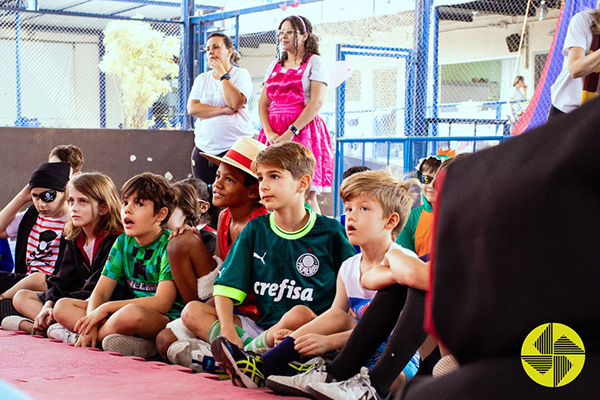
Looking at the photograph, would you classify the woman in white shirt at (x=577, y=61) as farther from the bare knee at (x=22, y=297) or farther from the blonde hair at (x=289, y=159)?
the bare knee at (x=22, y=297)

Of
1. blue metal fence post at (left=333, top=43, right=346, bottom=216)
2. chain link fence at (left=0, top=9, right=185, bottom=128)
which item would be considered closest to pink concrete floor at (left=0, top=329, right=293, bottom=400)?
blue metal fence post at (left=333, top=43, right=346, bottom=216)

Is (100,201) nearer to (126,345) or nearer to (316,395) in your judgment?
(126,345)

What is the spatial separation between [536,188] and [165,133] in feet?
24.8

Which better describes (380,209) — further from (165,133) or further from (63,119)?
(63,119)

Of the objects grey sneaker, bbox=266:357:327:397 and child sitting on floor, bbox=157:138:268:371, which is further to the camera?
child sitting on floor, bbox=157:138:268:371

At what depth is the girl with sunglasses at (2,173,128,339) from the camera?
4.11m

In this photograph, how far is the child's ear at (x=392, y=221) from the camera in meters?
2.99

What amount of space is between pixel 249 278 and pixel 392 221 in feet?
2.28

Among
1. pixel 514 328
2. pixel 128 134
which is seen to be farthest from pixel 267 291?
pixel 128 134

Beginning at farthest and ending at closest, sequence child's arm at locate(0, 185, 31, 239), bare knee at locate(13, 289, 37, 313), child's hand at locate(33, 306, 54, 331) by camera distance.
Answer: child's arm at locate(0, 185, 31, 239) → bare knee at locate(13, 289, 37, 313) → child's hand at locate(33, 306, 54, 331)

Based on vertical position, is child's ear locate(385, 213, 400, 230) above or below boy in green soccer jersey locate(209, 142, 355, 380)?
above

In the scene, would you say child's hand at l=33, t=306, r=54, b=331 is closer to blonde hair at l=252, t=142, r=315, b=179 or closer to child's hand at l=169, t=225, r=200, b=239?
child's hand at l=169, t=225, r=200, b=239

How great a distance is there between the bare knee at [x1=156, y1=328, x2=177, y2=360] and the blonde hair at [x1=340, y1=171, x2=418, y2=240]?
1.04 m

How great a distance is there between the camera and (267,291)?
3.27m
